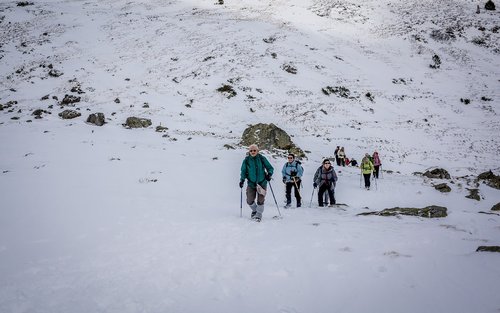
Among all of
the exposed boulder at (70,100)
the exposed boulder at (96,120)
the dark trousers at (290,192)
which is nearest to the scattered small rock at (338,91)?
the exposed boulder at (96,120)

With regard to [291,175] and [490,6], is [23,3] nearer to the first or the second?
[291,175]

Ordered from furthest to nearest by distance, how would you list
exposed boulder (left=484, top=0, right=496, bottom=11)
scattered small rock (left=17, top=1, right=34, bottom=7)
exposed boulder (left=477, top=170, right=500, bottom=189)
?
scattered small rock (left=17, top=1, right=34, bottom=7)
exposed boulder (left=484, top=0, right=496, bottom=11)
exposed boulder (left=477, top=170, right=500, bottom=189)

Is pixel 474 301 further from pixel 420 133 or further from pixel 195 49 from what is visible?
pixel 195 49

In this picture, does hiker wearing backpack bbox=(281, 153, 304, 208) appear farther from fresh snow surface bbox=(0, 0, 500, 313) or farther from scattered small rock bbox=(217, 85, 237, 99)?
scattered small rock bbox=(217, 85, 237, 99)

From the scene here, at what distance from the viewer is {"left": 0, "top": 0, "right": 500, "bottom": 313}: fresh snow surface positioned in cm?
513

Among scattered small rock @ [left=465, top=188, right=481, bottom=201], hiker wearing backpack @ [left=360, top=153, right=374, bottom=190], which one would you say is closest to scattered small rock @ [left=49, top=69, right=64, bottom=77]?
hiker wearing backpack @ [left=360, top=153, right=374, bottom=190]

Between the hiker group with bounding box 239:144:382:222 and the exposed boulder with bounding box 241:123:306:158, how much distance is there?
6420 millimetres

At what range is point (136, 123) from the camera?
2528 cm

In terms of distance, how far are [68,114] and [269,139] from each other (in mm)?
17072

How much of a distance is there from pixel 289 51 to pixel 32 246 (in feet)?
125

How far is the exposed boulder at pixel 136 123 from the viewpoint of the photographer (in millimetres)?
25141

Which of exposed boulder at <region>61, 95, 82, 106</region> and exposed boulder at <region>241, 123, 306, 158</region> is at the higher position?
exposed boulder at <region>61, 95, 82, 106</region>

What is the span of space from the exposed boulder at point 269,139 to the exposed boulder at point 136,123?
28.1ft

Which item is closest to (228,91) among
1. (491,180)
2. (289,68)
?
(289,68)
